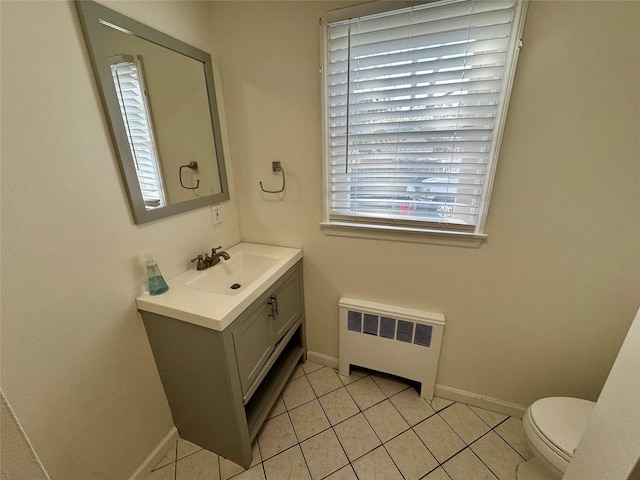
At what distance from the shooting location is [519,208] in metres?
1.23

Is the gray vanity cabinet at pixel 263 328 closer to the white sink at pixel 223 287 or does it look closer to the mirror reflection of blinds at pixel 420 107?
the white sink at pixel 223 287

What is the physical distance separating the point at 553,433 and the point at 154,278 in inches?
70.8

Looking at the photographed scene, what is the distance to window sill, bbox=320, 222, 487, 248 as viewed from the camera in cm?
134

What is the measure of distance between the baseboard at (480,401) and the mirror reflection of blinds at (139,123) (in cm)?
192

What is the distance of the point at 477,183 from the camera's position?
1264mm

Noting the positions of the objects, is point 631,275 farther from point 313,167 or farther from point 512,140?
point 313,167

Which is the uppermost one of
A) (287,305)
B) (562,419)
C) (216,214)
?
(216,214)

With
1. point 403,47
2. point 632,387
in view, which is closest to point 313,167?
point 403,47

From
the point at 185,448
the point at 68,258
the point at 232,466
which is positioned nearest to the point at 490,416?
the point at 232,466

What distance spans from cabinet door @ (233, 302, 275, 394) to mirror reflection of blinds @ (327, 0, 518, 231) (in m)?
0.75

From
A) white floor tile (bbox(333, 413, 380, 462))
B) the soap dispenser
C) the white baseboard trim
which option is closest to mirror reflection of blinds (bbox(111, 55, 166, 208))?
the soap dispenser

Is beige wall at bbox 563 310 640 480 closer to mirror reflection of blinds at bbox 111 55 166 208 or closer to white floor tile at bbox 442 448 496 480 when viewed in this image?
white floor tile at bbox 442 448 496 480

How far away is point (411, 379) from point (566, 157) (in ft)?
4.59

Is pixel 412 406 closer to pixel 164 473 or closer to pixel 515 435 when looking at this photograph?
pixel 515 435
